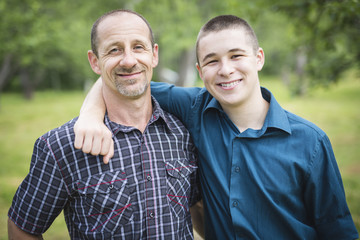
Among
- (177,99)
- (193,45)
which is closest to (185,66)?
(193,45)

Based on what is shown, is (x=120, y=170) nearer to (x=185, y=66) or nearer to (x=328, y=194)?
(x=328, y=194)

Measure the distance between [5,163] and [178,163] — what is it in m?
7.39

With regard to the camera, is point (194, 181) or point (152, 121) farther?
point (194, 181)

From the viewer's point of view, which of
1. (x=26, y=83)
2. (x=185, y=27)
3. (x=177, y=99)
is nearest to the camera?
(x=177, y=99)

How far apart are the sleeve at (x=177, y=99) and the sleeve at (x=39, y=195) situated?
1.05 meters

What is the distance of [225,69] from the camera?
2.05m

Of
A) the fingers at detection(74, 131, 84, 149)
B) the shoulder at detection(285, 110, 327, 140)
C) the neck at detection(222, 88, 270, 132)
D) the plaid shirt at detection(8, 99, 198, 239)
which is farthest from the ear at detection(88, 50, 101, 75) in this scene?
the shoulder at detection(285, 110, 327, 140)

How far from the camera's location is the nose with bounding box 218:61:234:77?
6.71 ft

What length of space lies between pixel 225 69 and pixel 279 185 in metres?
0.90

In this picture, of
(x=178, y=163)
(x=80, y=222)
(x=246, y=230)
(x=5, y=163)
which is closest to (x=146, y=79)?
(x=178, y=163)

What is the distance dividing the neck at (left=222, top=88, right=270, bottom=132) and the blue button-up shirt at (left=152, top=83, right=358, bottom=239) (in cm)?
10

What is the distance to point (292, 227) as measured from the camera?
1910mm

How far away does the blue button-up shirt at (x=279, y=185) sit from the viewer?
73.9 inches

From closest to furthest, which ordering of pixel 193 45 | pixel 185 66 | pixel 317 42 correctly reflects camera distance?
pixel 317 42, pixel 193 45, pixel 185 66
